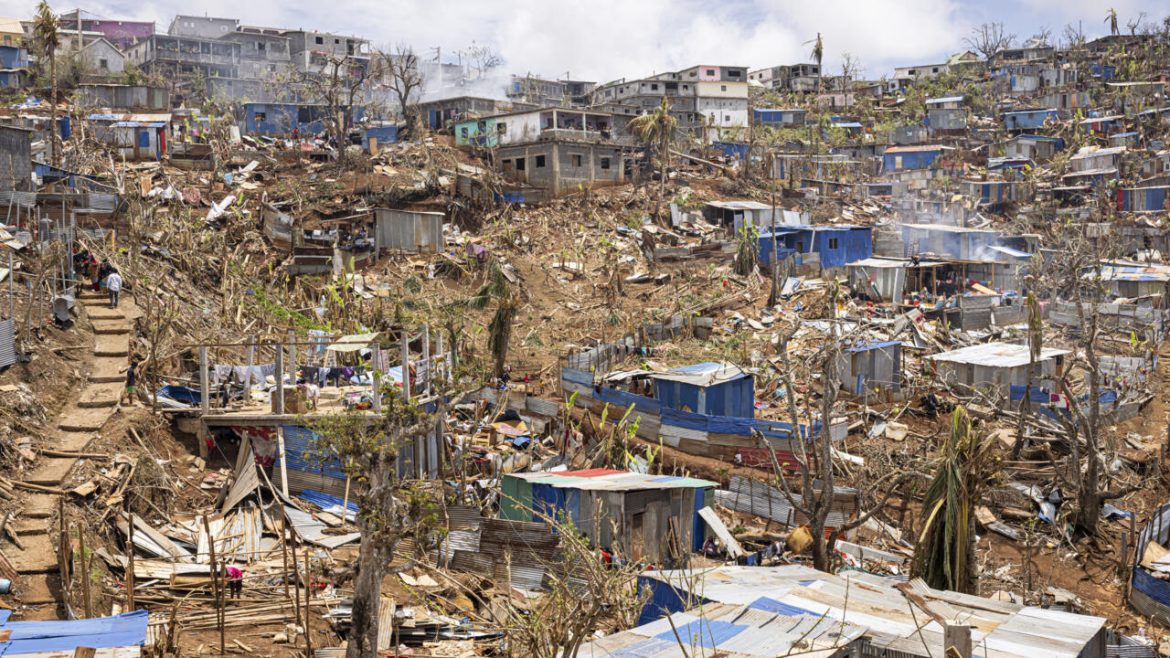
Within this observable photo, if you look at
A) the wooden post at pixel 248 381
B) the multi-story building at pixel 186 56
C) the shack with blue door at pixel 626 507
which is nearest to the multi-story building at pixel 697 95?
the multi-story building at pixel 186 56

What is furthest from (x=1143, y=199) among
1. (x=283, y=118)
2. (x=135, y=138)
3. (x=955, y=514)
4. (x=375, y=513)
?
(x=375, y=513)

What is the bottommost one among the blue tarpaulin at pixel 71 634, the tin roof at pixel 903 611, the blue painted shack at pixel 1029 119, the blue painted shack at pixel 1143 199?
the tin roof at pixel 903 611

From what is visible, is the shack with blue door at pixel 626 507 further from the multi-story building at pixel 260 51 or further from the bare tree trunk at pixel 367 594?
the multi-story building at pixel 260 51

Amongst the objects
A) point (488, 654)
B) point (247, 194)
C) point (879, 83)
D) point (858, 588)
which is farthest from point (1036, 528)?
point (879, 83)

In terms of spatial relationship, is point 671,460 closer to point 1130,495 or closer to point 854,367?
point 854,367

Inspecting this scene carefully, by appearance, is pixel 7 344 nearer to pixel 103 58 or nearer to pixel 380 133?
pixel 380 133

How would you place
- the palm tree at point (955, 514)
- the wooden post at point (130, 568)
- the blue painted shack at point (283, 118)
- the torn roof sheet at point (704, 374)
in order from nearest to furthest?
the wooden post at point (130, 568) < the palm tree at point (955, 514) < the torn roof sheet at point (704, 374) < the blue painted shack at point (283, 118)
